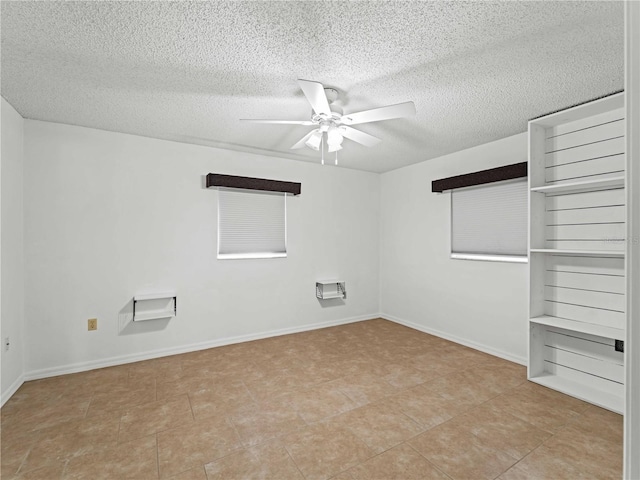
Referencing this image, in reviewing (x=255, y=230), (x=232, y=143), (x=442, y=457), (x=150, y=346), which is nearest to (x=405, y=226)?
(x=255, y=230)

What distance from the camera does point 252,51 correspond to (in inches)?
74.9

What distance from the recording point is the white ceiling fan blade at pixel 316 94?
189 centimetres

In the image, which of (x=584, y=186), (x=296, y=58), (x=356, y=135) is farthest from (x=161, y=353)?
(x=584, y=186)

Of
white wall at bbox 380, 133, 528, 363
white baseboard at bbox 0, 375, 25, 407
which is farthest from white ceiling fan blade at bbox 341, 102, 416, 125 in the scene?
white baseboard at bbox 0, 375, 25, 407

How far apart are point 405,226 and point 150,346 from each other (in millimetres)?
3616

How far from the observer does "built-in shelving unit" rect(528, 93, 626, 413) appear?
2604 millimetres

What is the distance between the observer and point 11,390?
267 cm

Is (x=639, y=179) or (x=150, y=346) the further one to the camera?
(x=150, y=346)

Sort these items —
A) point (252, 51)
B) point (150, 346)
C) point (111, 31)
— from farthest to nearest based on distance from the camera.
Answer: point (150, 346) → point (252, 51) → point (111, 31)

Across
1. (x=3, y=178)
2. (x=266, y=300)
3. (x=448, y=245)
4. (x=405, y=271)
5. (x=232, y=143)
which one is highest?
(x=232, y=143)

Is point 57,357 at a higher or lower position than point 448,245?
lower

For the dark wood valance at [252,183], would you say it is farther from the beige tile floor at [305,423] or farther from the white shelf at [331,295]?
the beige tile floor at [305,423]

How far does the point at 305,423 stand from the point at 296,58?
2410 mm

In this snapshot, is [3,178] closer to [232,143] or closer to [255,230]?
[232,143]
